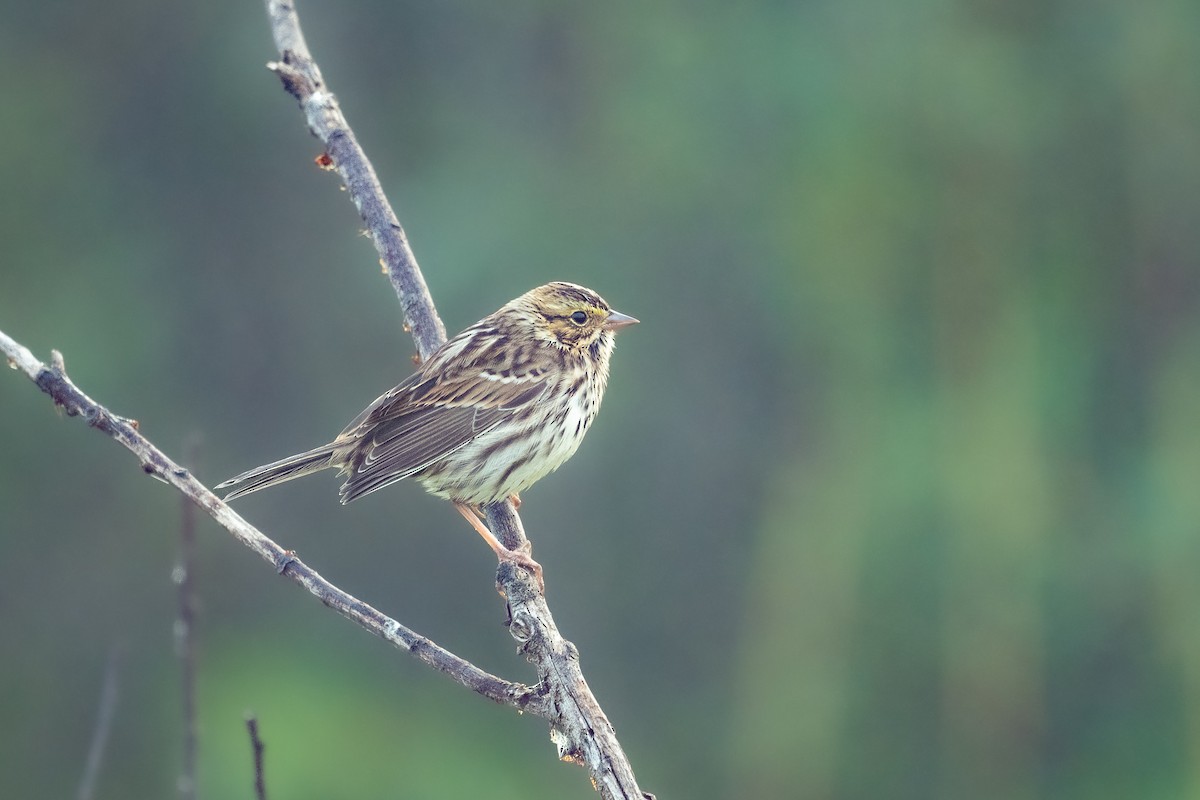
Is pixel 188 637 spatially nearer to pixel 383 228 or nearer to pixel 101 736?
pixel 101 736

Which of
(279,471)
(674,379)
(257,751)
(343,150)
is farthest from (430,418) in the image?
(674,379)

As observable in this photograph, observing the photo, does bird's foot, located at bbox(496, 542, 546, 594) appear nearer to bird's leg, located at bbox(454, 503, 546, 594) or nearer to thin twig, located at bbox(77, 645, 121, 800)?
bird's leg, located at bbox(454, 503, 546, 594)

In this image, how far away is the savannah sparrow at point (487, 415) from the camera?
5.16 m

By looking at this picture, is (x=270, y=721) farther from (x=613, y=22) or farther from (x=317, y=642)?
(x=613, y=22)

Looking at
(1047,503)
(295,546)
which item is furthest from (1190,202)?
(295,546)

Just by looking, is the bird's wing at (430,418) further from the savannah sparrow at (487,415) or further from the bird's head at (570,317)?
the bird's head at (570,317)

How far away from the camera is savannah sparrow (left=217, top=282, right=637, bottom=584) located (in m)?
5.16

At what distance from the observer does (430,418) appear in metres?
5.42

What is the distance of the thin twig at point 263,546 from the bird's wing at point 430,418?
1.75m

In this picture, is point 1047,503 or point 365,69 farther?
point 365,69

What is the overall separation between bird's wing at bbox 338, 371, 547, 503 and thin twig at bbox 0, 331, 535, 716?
1.75 m

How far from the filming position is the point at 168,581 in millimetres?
13805

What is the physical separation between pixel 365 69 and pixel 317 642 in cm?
562

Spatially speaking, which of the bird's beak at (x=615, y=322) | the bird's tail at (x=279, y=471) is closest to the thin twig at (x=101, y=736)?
the bird's tail at (x=279, y=471)
